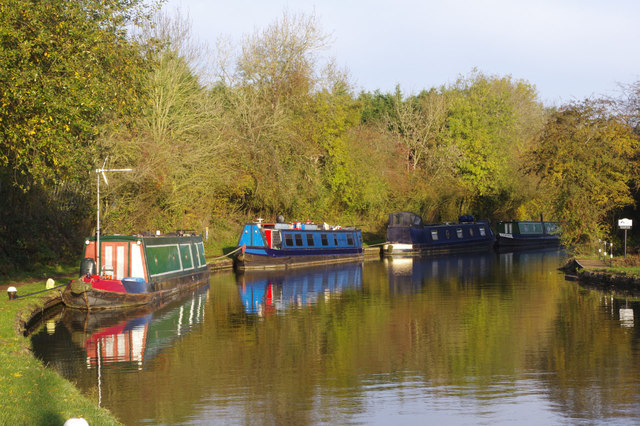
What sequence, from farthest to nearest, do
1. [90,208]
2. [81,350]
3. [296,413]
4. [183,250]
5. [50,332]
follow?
1. [90,208]
2. [183,250]
3. [50,332]
4. [81,350]
5. [296,413]

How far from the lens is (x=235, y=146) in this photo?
41.5m

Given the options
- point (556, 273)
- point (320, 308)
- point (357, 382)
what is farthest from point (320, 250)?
point (357, 382)

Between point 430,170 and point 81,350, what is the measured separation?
48849mm

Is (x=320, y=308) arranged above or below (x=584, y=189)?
below

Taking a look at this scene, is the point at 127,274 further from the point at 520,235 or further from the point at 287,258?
the point at 520,235

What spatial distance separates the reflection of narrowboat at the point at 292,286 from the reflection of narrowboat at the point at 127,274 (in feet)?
9.04

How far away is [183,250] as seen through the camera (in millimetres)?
29703

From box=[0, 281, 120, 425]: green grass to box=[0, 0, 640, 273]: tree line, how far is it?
5.91m

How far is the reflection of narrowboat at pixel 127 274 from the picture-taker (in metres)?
22.1

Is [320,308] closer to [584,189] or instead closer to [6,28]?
[6,28]

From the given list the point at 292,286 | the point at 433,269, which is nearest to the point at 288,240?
the point at 433,269

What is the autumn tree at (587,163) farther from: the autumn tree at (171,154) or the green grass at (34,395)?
the green grass at (34,395)

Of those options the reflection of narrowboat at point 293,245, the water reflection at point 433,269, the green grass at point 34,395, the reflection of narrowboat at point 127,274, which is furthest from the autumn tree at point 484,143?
the green grass at point 34,395

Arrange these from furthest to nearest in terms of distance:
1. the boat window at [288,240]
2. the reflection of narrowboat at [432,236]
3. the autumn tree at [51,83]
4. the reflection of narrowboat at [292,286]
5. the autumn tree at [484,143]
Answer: the autumn tree at [484,143] < the reflection of narrowboat at [432,236] < the boat window at [288,240] < the reflection of narrowboat at [292,286] < the autumn tree at [51,83]
